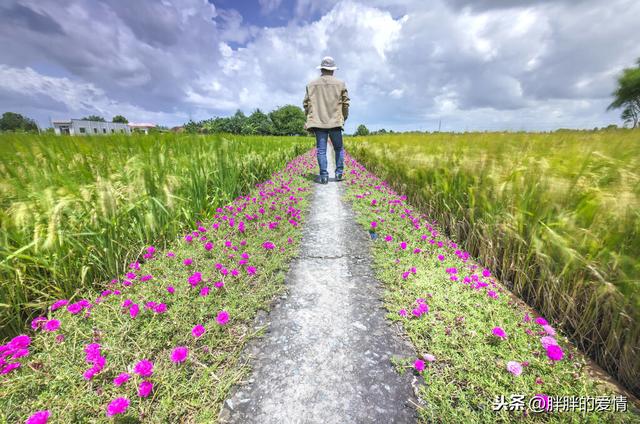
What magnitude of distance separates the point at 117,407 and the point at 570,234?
2897mm

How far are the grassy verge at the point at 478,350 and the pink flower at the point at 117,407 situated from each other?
141 cm

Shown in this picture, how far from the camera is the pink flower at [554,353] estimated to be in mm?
1457

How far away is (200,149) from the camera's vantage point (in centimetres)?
451

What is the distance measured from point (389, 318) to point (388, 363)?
1.39 feet

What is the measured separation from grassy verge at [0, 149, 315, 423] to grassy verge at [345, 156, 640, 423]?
1.11 m

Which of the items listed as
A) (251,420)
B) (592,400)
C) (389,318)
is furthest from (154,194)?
(592,400)

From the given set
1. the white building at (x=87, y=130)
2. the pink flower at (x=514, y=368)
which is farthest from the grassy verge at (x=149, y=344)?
the white building at (x=87, y=130)

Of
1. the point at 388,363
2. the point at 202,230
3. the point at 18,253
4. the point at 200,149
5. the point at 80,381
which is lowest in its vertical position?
the point at 388,363

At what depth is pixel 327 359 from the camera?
1629 mm

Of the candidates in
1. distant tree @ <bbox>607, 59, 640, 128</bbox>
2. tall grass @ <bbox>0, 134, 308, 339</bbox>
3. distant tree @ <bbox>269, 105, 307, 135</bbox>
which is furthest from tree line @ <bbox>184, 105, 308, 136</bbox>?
tall grass @ <bbox>0, 134, 308, 339</bbox>

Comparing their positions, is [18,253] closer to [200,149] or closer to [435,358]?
[435,358]

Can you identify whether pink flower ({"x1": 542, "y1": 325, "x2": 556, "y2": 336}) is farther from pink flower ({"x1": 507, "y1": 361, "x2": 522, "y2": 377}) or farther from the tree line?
the tree line

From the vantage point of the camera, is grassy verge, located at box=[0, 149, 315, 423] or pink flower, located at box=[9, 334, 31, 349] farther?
pink flower, located at box=[9, 334, 31, 349]

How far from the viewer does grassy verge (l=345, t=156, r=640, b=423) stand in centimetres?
130
